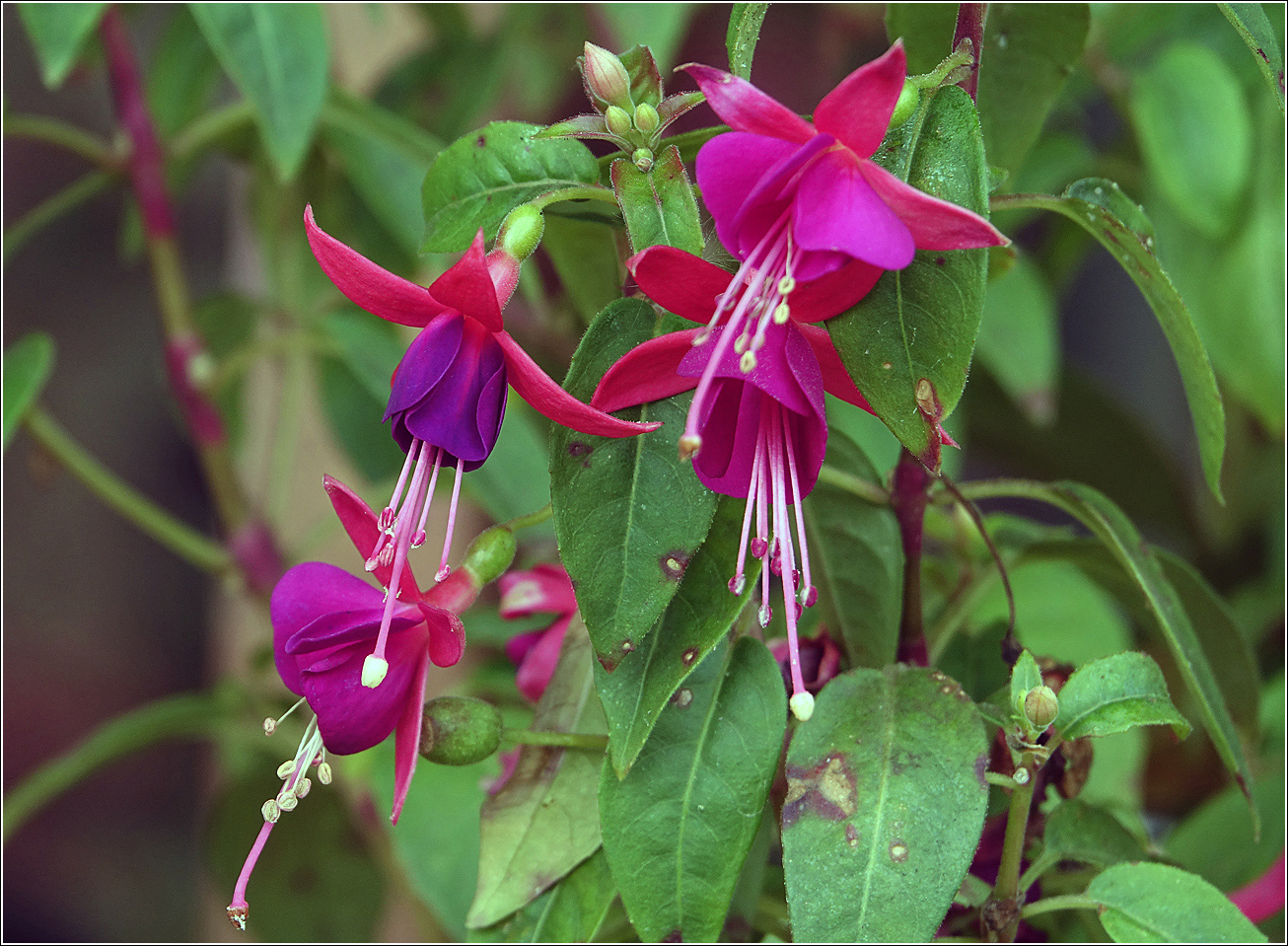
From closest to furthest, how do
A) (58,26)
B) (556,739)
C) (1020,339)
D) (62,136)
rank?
(556,739) < (58,26) < (62,136) < (1020,339)

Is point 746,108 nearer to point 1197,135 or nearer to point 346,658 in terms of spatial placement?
point 346,658

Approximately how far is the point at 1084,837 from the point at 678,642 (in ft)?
0.61

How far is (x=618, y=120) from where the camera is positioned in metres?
0.36

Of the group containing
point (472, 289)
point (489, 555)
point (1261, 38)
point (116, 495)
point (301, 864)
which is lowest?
point (301, 864)

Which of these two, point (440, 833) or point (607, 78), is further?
Result: point (440, 833)

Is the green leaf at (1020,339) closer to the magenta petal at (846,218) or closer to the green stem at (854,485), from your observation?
the green stem at (854,485)

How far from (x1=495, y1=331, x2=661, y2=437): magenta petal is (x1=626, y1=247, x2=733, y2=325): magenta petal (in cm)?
4

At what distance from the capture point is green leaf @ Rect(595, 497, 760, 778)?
0.35m

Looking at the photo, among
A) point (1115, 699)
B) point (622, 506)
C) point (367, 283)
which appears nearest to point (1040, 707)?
point (1115, 699)

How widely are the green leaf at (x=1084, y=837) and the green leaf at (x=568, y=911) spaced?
17cm

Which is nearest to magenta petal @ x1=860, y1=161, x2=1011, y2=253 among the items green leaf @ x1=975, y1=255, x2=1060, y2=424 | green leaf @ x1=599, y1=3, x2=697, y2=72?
green leaf @ x1=599, y1=3, x2=697, y2=72

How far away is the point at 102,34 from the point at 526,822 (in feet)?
2.09

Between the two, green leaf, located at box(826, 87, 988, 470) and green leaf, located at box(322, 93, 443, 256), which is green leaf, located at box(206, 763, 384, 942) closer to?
green leaf, located at box(322, 93, 443, 256)

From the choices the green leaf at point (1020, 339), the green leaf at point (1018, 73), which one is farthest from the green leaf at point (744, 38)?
the green leaf at point (1020, 339)
